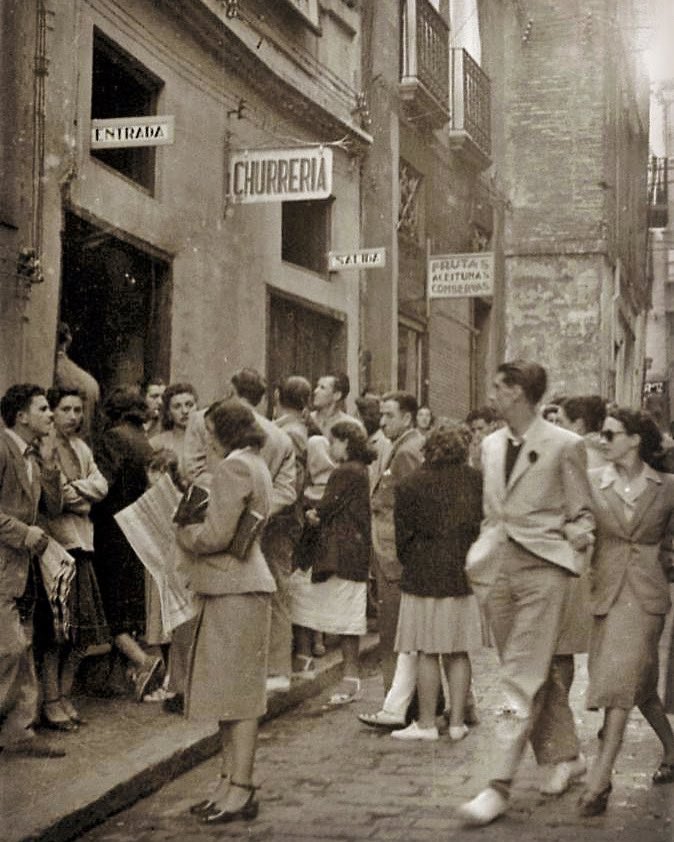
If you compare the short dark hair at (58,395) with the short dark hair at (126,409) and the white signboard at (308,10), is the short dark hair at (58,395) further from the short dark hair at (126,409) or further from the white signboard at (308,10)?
the white signboard at (308,10)

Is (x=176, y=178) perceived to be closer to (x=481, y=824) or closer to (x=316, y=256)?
(x=316, y=256)

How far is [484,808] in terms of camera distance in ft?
18.8

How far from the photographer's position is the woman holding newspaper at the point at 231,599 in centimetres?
577

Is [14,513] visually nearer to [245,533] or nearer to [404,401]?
[245,533]

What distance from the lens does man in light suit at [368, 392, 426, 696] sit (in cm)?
813

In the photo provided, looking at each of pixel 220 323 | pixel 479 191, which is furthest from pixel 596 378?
pixel 220 323

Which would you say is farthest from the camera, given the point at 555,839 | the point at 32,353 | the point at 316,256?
the point at 316,256

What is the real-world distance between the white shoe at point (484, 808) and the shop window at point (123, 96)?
6.05 meters

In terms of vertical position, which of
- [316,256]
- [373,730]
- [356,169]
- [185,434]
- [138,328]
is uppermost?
[356,169]

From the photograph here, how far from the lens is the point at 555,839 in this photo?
5.49m

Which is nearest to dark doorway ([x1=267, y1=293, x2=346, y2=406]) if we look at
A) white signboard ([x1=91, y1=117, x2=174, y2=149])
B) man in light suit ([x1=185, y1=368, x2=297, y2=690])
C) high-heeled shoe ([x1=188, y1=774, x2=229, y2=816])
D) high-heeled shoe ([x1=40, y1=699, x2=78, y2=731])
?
white signboard ([x1=91, y1=117, x2=174, y2=149])

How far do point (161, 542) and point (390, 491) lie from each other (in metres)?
1.44

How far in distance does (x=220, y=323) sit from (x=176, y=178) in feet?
4.51

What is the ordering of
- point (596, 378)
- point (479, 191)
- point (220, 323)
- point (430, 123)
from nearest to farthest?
point (220, 323) < point (430, 123) < point (479, 191) < point (596, 378)
